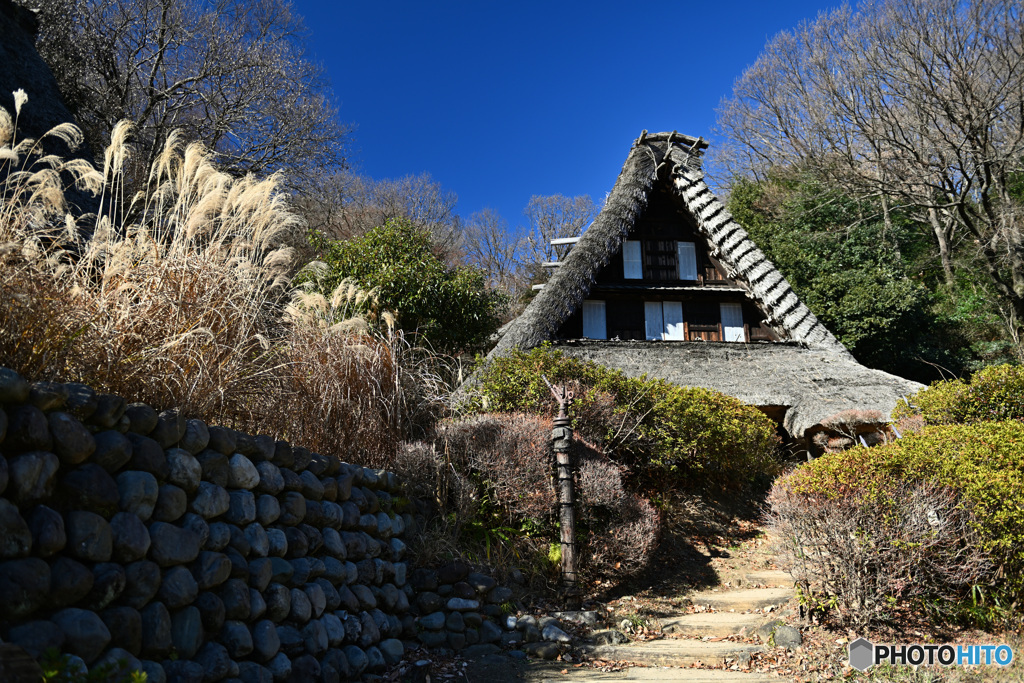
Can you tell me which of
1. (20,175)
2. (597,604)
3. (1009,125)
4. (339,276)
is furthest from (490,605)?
(1009,125)

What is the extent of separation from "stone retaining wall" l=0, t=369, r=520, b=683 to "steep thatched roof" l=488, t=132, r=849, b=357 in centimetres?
583

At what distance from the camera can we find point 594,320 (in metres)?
12.7

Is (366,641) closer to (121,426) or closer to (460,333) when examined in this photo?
(121,426)

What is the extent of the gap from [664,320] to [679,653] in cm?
841

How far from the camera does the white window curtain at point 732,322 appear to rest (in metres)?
13.1

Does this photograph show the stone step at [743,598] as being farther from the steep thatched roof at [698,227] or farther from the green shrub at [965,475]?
the steep thatched roof at [698,227]

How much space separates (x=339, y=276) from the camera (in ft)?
36.9

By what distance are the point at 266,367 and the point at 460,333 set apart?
6572 mm

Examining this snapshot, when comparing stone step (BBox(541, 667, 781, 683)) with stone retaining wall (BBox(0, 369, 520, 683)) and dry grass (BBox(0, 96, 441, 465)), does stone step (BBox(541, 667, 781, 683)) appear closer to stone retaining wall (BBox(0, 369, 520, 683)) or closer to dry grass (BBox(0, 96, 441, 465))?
stone retaining wall (BBox(0, 369, 520, 683))

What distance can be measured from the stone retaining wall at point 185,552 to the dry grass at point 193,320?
17.4 inches

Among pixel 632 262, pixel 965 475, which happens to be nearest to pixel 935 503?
pixel 965 475

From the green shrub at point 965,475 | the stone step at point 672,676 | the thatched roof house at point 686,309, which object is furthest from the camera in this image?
the thatched roof house at point 686,309
